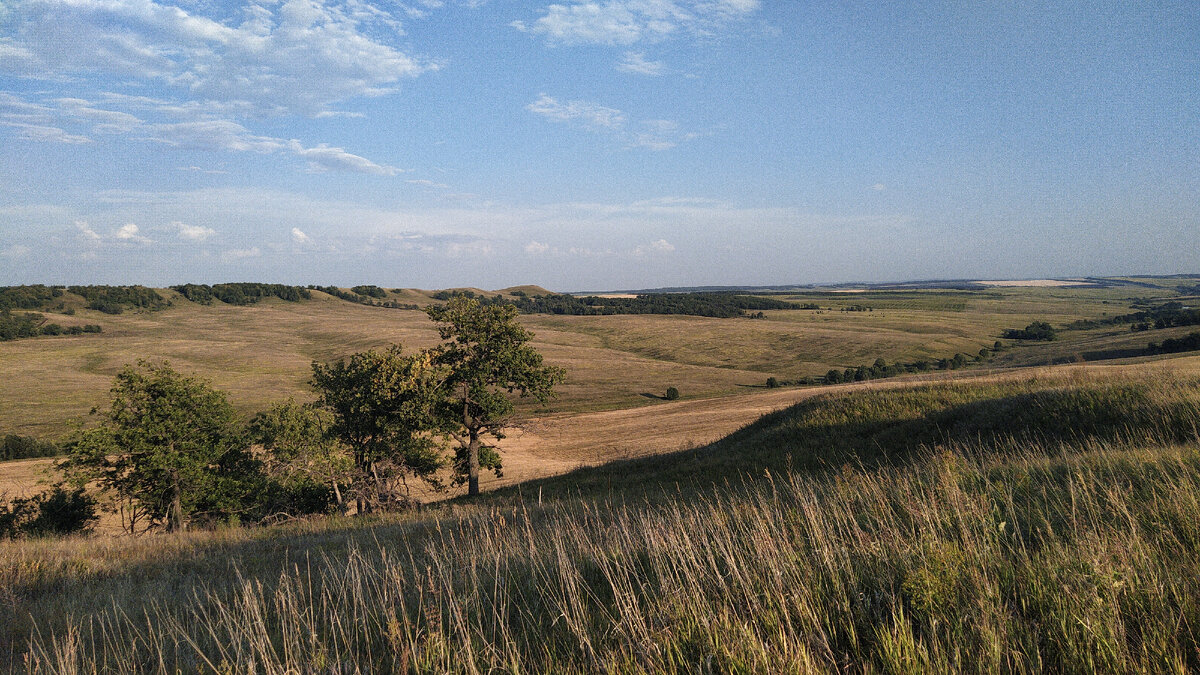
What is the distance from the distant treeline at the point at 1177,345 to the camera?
61.5 meters

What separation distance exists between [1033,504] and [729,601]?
12.8 feet

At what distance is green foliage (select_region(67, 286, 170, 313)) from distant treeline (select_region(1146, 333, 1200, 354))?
9140 inches

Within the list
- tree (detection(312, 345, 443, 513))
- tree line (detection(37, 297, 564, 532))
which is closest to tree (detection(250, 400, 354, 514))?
tree line (detection(37, 297, 564, 532))

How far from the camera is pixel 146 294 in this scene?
185 meters

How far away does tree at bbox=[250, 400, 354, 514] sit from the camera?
28.0 m

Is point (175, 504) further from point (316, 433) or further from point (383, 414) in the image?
point (383, 414)

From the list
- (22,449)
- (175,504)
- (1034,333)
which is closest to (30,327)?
(22,449)

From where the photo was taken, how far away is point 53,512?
28.1 metres

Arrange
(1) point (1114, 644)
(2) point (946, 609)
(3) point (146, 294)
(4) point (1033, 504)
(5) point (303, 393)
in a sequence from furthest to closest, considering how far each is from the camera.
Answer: (3) point (146, 294) → (5) point (303, 393) → (4) point (1033, 504) → (2) point (946, 609) → (1) point (1114, 644)

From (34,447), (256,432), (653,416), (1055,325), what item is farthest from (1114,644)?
(1055,325)

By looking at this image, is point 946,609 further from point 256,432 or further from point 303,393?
point 303,393

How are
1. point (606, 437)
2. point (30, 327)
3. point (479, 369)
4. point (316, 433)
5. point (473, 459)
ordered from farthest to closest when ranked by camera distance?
point (30, 327) < point (606, 437) < point (316, 433) < point (473, 459) < point (479, 369)

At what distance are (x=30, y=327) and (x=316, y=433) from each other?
159 meters

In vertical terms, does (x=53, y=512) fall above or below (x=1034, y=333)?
below
